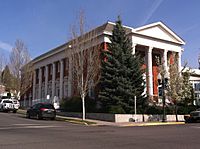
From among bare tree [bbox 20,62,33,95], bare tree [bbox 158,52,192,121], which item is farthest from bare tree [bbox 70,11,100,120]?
bare tree [bbox 20,62,33,95]

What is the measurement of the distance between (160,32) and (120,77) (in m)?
15.8

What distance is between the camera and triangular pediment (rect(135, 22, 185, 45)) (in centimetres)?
4084

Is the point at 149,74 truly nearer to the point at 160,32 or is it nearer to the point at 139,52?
the point at 139,52

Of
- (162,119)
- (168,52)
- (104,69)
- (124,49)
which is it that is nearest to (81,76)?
(104,69)

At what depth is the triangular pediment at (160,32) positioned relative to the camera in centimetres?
4084

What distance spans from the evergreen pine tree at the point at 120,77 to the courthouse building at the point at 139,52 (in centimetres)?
303

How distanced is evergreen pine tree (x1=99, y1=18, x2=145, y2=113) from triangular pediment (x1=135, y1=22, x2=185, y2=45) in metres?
8.87

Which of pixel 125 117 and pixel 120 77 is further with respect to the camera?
pixel 120 77

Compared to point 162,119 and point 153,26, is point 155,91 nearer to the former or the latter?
point 153,26

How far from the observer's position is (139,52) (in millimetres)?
43219

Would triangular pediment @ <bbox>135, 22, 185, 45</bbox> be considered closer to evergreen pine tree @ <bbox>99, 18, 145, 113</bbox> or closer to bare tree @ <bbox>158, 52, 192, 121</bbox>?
evergreen pine tree @ <bbox>99, 18, 145, 113</bbox>

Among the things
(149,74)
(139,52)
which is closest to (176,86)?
(149,74)

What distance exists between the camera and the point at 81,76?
28328 millimetres

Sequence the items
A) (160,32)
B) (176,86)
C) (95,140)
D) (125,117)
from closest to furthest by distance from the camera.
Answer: (95,140) < (125,117) < (176,86) < (160,32)
